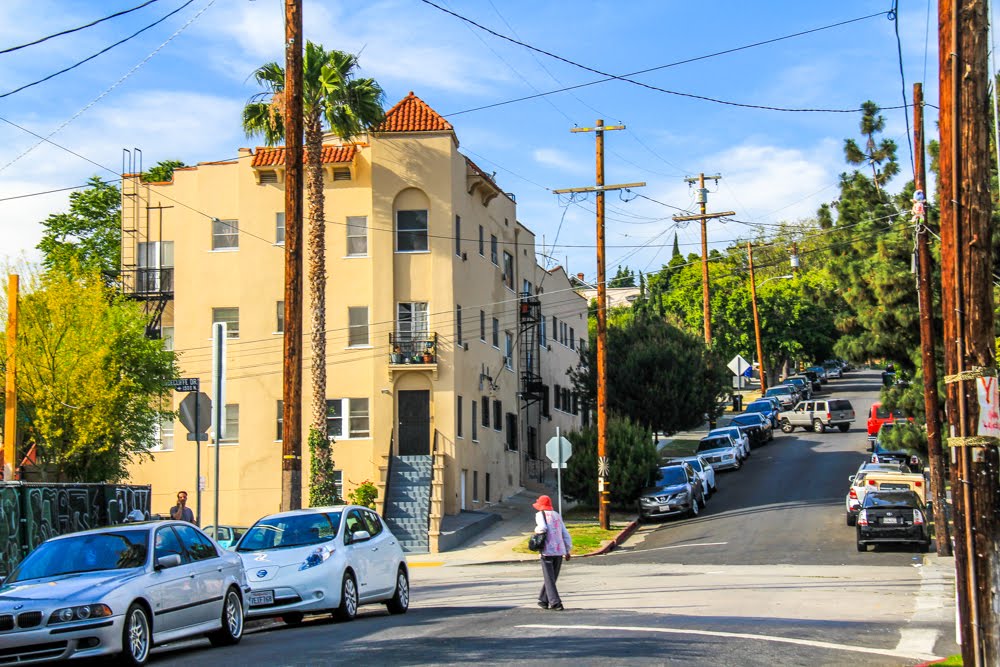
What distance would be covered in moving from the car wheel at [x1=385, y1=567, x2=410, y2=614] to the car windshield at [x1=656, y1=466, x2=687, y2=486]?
23395 millimetres

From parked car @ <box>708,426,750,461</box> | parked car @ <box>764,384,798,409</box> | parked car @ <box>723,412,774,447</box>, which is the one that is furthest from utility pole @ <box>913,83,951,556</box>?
parked car @ <box>764,384,798,409</box>

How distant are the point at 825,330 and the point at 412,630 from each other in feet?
265

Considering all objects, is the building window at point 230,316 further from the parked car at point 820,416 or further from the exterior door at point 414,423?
the parked car at point 820,416

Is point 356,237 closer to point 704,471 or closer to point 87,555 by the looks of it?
point 704,471

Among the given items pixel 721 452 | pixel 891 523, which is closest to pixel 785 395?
pixel 721 452

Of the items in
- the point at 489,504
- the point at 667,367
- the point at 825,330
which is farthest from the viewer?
the point at 825,330

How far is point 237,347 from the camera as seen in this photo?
1634 inches

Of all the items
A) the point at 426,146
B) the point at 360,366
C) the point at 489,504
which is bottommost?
the point at 489,504

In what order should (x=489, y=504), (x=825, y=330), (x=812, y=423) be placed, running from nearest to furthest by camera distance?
(x=489, y=504) → (x=812, y=423) → (x=825, y=330)

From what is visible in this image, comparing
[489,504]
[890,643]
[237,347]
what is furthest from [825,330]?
[890,643]

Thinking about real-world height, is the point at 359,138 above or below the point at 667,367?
above

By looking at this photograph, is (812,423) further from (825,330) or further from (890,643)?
(890,643)

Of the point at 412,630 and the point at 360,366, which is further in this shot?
the point at 360,366

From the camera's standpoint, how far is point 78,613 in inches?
471
